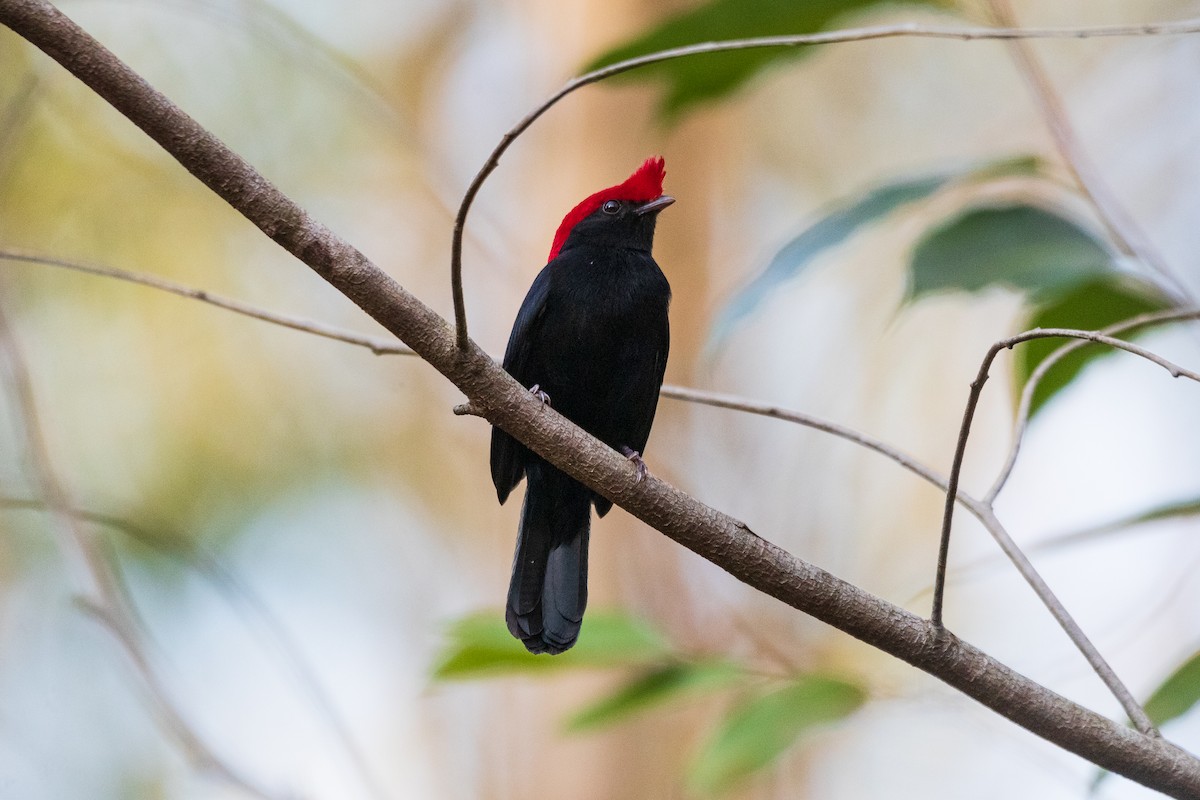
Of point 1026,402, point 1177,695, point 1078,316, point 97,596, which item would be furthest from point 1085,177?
point 97,596

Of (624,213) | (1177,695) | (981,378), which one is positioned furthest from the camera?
(624,213)

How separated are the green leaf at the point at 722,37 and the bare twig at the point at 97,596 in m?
1.67

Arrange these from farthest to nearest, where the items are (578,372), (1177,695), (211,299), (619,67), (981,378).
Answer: (578,372) < (211,299) < (1177,695) < (981,378) < (619,67)

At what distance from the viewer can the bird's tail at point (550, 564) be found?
2.97m

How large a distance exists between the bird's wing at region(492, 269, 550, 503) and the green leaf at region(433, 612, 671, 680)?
1.30ft

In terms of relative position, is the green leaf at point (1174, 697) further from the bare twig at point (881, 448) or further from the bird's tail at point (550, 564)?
the bird's tail at point (550, 564)

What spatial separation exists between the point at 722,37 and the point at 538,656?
68.0 inches

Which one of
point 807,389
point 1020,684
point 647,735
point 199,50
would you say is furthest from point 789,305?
point 1020,684

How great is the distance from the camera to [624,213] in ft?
11.8

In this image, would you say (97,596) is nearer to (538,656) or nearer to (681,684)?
(538,656)

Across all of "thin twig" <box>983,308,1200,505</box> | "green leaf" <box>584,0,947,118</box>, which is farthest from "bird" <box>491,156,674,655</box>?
"thin twig" <box>983,308,1200,505</box>

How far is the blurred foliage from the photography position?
2.71 meters

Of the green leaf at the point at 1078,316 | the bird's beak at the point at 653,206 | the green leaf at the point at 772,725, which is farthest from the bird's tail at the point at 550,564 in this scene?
the green leaf at the point at 1078,316

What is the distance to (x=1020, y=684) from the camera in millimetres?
1987
